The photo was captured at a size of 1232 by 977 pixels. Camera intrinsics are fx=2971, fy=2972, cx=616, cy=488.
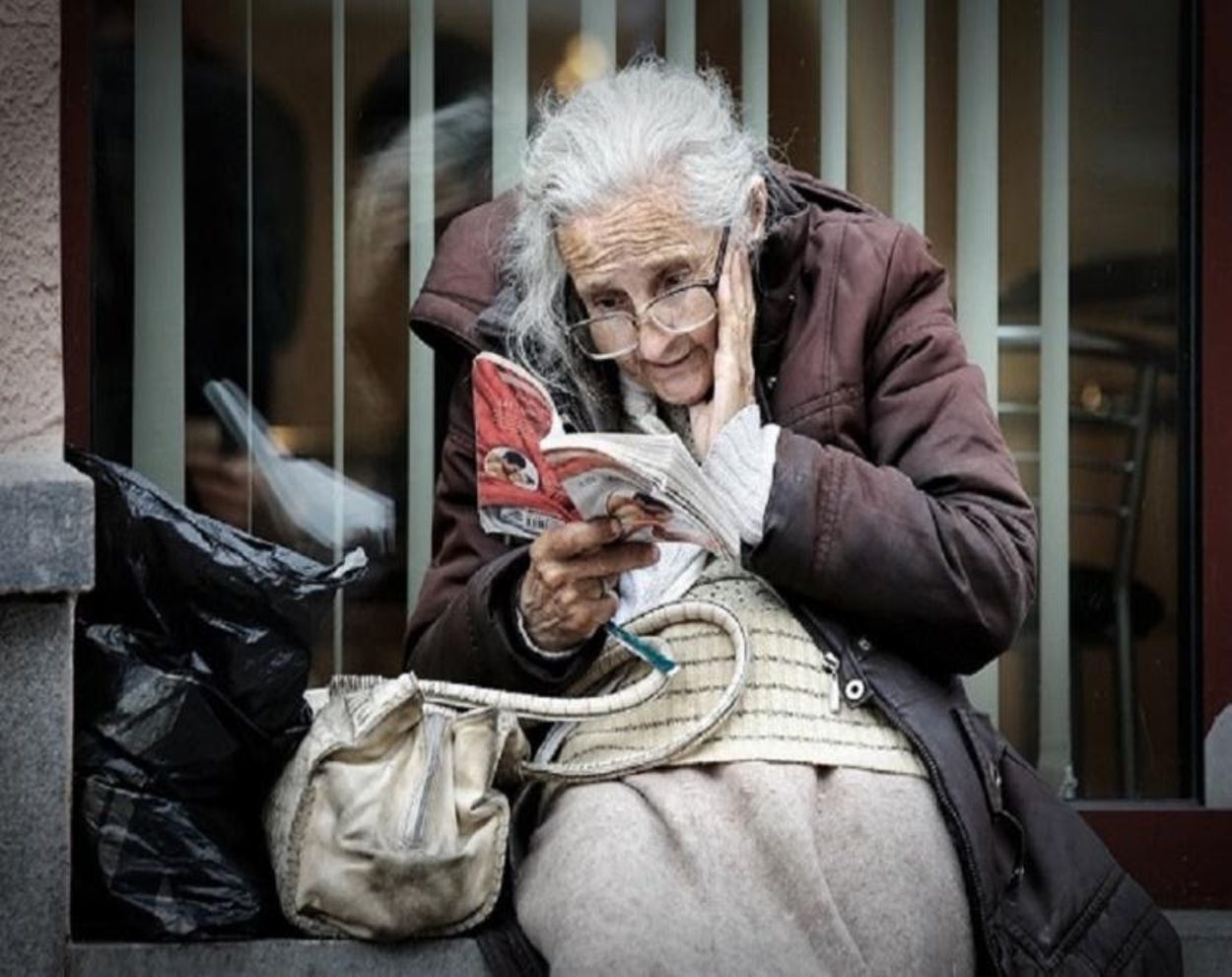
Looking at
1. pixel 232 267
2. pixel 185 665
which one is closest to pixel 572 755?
pixel 185 665

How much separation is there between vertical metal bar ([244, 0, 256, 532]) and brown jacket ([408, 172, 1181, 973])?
41.6 inches

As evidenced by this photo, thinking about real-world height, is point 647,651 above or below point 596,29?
below

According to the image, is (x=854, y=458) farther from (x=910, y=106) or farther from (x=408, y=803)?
(x=910, y=106)

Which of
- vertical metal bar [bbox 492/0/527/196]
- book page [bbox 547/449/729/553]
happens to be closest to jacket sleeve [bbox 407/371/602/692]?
book page [bbox 547/449/729/553]

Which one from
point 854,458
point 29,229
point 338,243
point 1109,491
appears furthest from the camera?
point 1109,491

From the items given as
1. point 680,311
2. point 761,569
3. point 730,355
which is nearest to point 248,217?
point 680,311

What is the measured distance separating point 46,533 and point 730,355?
981 millimetres

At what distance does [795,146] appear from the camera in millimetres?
5629

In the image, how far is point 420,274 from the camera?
5590 millimetres

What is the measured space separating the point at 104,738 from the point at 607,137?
3.69ft

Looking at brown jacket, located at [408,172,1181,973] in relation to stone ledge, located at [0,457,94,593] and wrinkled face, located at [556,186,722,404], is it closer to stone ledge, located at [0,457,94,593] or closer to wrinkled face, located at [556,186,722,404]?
wrinkled face, located at [556,186,722,404]

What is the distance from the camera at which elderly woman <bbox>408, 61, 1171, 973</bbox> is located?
158 inches

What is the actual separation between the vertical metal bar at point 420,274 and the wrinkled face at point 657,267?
1294 mm

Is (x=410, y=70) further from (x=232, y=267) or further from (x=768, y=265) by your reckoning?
(x=768, y=265)
